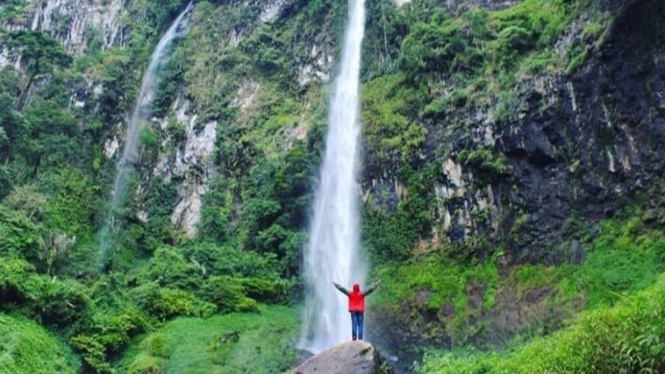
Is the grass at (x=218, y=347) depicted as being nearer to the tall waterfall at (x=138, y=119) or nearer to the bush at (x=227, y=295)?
the bush at (x=227, y=295)

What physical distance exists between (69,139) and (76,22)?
12255 millimetres

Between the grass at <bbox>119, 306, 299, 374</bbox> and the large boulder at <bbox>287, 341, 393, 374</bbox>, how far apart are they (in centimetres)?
410

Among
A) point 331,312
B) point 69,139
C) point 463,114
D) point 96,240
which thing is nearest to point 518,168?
point 463,114

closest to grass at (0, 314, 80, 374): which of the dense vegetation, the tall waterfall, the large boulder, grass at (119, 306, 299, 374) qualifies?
the dense vegetation

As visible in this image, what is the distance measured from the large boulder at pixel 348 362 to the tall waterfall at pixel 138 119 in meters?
16.8

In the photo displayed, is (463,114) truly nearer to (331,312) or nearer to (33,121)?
(331,312)

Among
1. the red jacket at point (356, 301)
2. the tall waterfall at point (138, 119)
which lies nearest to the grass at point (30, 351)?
the red jacket at point (356, 301)

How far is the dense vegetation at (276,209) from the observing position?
14.9 meters

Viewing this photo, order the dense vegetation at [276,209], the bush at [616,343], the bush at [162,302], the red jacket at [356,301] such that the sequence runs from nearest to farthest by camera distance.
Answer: the bush at [616,343]
the red jacket at [356,301]
the dense vegetation at [276,209]
the bush at [162,302]

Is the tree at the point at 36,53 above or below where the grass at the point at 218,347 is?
above

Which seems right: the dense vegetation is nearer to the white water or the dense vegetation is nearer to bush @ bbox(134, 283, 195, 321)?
bush @ bbox(134, 283, 195, 321)

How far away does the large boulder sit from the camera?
30.7ft

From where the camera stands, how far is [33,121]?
29.6 meters

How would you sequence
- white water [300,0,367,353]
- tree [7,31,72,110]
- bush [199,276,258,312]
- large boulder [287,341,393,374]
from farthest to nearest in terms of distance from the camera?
tree [7,31,72,110] → bush [199,276,258,312] → white water [300,0,367,353] → large boulder [287,341,393,374]
